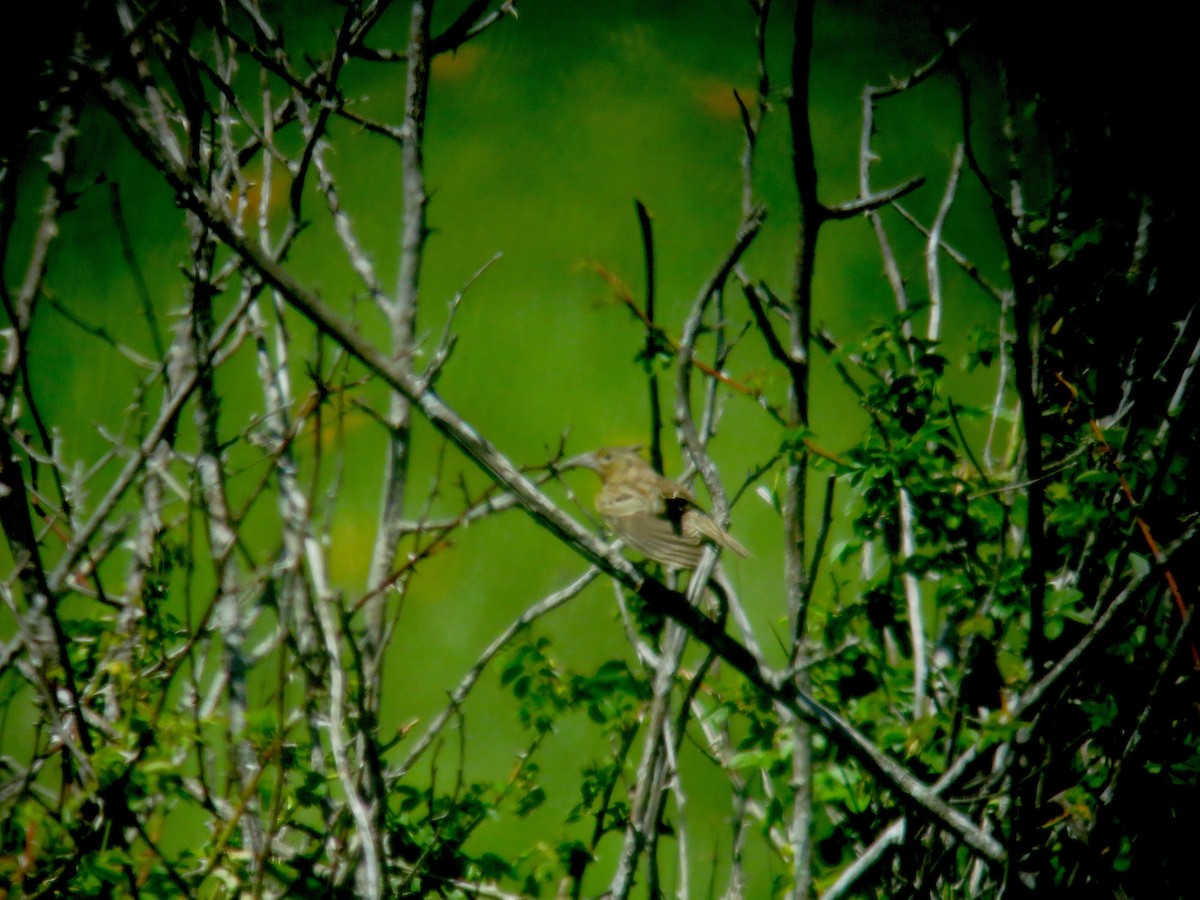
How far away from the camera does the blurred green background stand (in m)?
3.10

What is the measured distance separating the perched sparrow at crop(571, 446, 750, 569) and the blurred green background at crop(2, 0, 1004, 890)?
0.31 meters

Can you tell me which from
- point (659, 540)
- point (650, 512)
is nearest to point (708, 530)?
point (659, 540)

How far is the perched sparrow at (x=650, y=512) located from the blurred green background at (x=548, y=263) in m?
0.31

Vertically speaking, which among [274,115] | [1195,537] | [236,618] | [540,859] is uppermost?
[274,115]

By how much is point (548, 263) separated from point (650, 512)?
1366mm

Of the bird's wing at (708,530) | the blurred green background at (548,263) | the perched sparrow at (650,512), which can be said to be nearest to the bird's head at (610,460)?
the perched sparrow at (650,512)

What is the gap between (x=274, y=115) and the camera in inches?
99.3

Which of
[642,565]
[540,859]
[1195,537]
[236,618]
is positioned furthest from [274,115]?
[1195,537]

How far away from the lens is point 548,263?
12.3 feet

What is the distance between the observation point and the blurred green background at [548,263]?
3104 mm

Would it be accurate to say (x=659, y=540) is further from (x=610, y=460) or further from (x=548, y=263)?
(x=548, y=263)

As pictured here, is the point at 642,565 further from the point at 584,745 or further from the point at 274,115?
the point at 274,115

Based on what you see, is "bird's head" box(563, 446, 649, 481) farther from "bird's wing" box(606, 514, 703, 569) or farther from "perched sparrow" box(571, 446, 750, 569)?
"bird's wing" box(606, 514, 703, 569)

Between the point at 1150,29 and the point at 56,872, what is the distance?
10.5 feet
